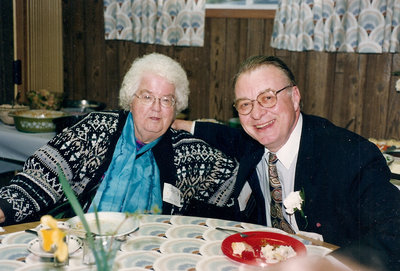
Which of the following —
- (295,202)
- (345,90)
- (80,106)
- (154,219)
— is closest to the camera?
(154,219)

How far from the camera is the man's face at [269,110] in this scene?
1.78 m

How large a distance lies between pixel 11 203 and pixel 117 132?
61 centimetres

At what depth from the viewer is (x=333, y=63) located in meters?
4.02

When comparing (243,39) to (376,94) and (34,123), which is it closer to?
(376,94)

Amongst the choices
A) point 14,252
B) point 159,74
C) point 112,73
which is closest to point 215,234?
point 14,252

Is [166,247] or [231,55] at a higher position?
[231,55]

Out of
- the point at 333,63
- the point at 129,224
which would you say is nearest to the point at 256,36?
the point at 333,63

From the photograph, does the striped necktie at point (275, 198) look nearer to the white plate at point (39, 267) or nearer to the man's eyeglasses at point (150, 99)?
the man's eyeglasses at point (150, 99)

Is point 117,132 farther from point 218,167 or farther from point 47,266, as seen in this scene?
point 47,266

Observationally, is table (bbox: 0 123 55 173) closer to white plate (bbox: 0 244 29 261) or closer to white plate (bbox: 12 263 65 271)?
white plate (bbox: 0 244 29 261)

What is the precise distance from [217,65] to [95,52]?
5.15ft

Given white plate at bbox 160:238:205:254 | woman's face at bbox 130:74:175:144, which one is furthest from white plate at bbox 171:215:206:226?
woman's face at bbox 130:74:175:144

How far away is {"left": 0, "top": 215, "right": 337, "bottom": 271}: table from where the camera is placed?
1192 mm

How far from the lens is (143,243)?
132cm
